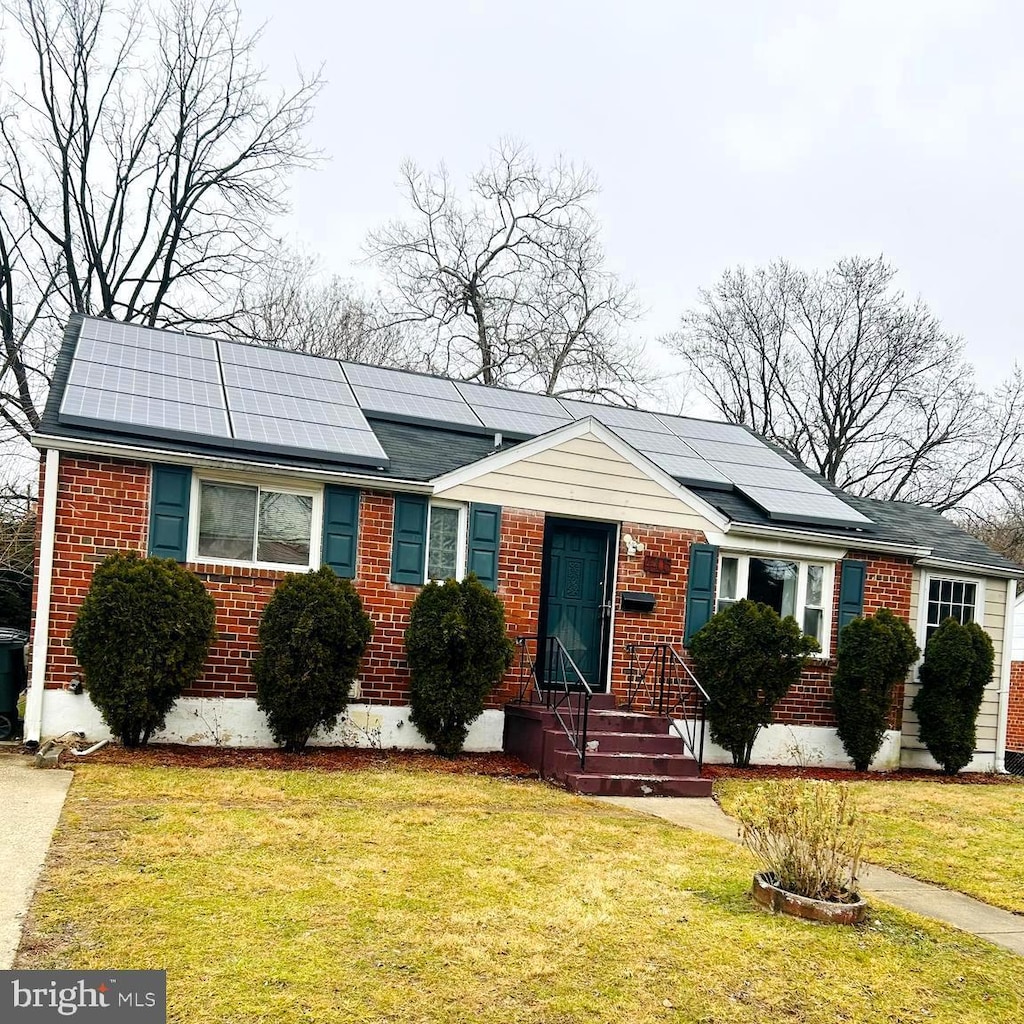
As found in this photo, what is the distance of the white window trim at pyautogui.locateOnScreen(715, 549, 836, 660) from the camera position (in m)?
12.6

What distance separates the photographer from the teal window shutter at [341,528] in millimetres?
10648

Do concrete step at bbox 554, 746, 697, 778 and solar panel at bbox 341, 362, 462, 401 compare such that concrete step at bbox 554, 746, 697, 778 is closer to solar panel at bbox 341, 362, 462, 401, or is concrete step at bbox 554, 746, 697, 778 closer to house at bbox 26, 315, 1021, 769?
house at bbox 26, 315, 1021, 769

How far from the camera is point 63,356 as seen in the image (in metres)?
11.4

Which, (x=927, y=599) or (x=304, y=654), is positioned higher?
(x=927, y=599)

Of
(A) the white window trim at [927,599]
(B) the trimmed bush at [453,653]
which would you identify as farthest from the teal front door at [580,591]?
(A) the white window trim at [927,599]

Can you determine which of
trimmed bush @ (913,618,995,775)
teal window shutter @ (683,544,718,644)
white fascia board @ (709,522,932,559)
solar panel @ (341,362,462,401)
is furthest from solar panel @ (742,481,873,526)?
solar panel @ (341,362,462,401)

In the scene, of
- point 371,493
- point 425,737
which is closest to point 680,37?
point 371,493

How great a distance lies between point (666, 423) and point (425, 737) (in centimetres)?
713

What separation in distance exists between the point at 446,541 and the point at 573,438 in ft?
6.59

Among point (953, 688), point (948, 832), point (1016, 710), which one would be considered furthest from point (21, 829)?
point (1016, 710)

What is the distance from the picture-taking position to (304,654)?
9.78 meters

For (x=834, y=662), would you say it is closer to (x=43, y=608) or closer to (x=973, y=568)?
(x=973, y=568)

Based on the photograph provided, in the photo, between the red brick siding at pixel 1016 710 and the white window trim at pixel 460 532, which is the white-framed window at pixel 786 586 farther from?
the red brick siding at pixel 1016 710

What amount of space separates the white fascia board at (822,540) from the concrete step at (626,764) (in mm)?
3279
